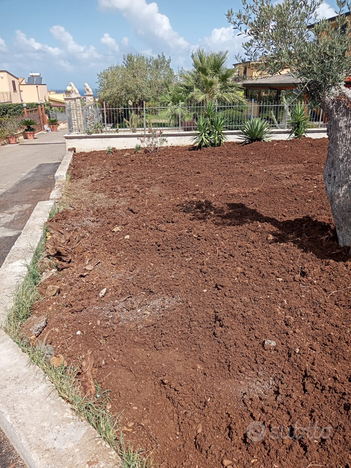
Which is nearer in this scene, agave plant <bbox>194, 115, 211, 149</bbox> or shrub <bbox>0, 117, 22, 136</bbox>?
agave plant <bbox>194, 115, 211, 149</bbox>

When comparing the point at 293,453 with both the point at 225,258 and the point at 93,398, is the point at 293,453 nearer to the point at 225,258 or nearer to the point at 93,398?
the point at 93,398

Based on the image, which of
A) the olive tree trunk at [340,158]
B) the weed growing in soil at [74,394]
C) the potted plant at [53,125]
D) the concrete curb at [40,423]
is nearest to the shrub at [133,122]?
the olive tree trunk at [340,158]

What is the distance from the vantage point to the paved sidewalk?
6.65m

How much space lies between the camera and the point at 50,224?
18.8ft

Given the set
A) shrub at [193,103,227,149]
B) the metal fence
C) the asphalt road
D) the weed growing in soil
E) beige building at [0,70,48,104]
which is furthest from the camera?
beige building at [0,70,48,104]

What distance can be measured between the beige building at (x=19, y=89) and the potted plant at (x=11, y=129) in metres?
23.8

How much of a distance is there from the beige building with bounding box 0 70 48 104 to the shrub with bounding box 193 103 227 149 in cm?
3836

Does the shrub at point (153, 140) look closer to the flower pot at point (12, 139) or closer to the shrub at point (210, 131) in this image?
the shrub at point (210, 131)

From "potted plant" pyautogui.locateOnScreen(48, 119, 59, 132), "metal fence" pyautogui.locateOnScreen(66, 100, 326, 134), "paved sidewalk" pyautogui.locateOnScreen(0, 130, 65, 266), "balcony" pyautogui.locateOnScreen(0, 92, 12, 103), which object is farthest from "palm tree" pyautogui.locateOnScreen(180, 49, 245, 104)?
"balcony" pyautogui.locateOnScreen(0, 92, 12, 103)

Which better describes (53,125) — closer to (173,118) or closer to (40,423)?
(173,118)

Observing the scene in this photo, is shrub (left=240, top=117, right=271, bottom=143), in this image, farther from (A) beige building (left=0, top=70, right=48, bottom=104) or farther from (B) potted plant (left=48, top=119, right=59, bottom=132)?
(A) beige building (left=0, top=70, right=48, bottom=104)

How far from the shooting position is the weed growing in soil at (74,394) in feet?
7.23

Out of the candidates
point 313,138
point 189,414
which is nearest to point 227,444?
point 189,414

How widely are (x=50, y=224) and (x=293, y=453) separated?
4660mm
